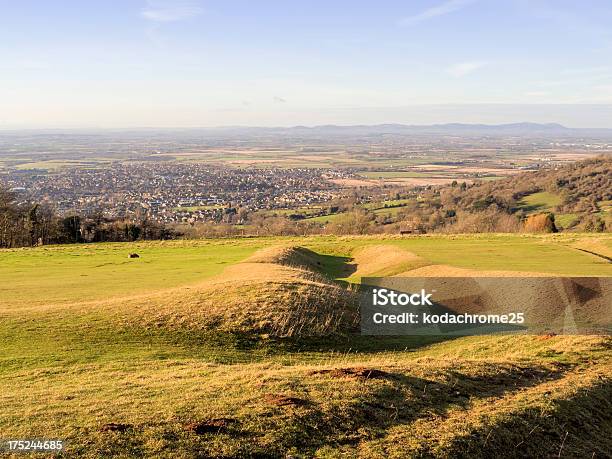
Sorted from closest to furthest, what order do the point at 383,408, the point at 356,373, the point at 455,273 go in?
the point at 383,408 < the point at 356,373 < the point at 455,273

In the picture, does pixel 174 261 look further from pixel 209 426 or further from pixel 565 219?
pixel 565 219

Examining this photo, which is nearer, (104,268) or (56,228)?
(104,268)

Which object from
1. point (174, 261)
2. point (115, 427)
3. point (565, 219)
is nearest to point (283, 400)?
point (115, 427)

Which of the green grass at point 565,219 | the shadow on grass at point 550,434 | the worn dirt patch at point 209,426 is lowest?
the green grass at point 565,219

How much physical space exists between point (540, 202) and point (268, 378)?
4548 inches

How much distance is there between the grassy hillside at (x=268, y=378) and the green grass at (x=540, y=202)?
277ft

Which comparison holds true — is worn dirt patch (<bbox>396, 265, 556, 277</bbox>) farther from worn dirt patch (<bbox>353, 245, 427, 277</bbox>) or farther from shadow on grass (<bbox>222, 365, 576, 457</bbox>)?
shadow on grass (<bbox>222, 365, 576, 457</bbox>)

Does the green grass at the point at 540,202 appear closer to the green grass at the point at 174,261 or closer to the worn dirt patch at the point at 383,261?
the green grass at the point at 174,261

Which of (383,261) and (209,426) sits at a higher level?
(209,426)

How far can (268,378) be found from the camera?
13.4 m

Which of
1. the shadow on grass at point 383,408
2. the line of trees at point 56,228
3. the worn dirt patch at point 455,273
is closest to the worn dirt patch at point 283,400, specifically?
the shadow on grass at point 383,408

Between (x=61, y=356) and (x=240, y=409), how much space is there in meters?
8.63

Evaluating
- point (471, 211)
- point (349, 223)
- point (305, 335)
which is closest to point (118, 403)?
point (305, 335)

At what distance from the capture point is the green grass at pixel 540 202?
4291 inches
